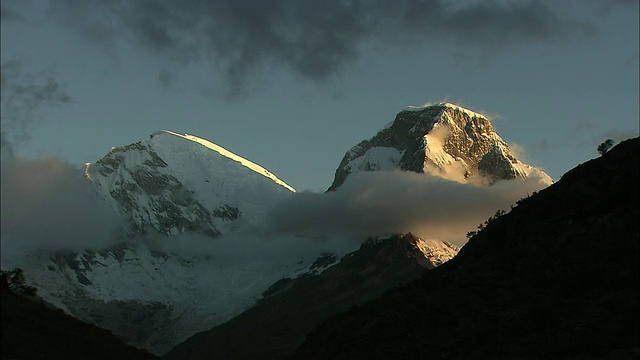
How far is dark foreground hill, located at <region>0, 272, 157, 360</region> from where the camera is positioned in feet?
275

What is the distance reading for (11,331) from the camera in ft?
282

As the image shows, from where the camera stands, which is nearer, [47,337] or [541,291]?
[541,291]

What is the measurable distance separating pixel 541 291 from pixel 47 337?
171ft

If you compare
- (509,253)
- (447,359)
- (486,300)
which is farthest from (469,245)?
(447,359)

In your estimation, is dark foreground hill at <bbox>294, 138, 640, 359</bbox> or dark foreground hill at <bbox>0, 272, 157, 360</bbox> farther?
dark foreground hill at <bbox>0, 272, 157, 360</bbox>

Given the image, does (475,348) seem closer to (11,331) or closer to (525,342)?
(525,342)

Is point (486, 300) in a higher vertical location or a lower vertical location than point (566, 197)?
lower

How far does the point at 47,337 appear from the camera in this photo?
300 ft

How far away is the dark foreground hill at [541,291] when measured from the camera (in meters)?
77.2

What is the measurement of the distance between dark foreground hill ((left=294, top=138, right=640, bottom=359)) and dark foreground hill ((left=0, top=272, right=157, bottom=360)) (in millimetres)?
27347

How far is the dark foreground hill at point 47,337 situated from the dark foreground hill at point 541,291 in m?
27.3

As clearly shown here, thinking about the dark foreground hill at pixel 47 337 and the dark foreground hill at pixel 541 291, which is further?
the dark foreground hill at pixel 47 337

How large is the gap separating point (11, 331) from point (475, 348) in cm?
4610

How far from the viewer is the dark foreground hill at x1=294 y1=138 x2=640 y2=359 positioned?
7719 centimetres
